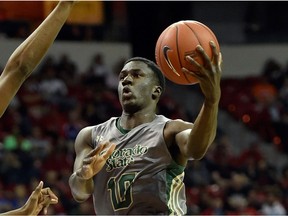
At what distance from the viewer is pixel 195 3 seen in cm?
1723

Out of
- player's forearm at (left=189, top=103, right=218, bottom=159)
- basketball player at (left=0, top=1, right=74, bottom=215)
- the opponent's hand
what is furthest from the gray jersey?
basketball player at (left=0, top=1, right=74, bottom=215)

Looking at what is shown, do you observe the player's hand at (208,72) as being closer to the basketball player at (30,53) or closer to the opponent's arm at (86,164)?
the opponent's arm at (86,164)

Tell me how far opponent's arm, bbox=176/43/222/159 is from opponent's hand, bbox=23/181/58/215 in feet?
2.91

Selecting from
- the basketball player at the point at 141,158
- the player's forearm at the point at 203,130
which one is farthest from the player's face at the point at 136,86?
the player's forearm at the point at 203,130

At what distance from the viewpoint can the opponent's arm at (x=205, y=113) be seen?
13.1 ft

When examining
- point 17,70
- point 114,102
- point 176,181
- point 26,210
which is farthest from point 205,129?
point 114,102

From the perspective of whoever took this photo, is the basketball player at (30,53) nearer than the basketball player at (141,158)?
Yes

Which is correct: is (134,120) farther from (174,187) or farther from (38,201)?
(38,201)

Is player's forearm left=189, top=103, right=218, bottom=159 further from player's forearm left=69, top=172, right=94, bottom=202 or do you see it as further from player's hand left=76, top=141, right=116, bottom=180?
player's forearm left=69, top=172, right=94, bottom=202

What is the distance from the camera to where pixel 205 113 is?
4.22 meters

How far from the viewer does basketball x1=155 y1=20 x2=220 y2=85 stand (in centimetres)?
450

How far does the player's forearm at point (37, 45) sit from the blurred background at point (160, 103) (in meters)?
7.39

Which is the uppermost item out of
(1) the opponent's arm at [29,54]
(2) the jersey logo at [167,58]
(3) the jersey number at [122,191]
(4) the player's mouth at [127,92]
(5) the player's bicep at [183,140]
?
(1) the opponent's arm at [29,54]

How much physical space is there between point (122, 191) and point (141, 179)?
15cm
